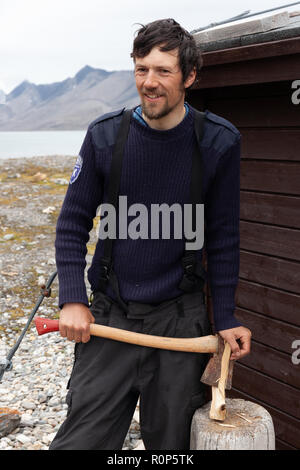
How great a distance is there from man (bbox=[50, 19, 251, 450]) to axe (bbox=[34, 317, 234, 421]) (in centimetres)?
6

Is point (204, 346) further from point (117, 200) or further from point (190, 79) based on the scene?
point (190, 79)

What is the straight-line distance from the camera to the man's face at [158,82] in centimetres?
256

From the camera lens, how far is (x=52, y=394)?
6.38 meters

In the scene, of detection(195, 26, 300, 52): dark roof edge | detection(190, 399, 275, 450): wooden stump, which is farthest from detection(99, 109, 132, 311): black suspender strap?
detection(195, 26, 300, 52): dark roof edge

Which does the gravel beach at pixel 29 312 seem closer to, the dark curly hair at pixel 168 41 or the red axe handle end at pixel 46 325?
the red axe handle end at pixel 46 325

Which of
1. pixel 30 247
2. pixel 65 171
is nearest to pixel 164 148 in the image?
pixel 30 247

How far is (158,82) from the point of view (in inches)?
101

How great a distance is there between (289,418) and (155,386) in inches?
75.4

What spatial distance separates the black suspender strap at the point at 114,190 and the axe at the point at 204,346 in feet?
0.61

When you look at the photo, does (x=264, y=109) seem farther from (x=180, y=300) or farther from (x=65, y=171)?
(x=65, y=171)

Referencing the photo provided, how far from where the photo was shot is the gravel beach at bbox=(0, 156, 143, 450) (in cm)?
556

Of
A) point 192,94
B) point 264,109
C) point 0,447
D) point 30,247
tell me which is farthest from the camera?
point 30,247

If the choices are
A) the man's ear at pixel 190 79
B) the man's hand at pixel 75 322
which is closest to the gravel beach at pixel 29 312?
the man's hand at pixel 75 322

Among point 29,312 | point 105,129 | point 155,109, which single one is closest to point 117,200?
point 105,129
